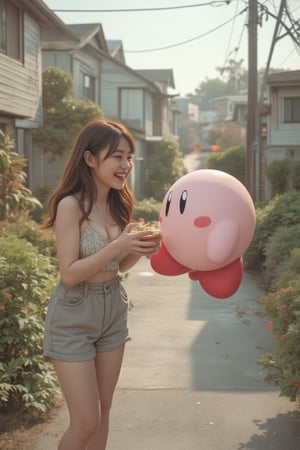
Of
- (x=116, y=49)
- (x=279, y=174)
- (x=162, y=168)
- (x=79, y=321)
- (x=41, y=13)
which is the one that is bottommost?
(x=79, y=321)

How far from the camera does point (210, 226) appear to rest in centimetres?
360

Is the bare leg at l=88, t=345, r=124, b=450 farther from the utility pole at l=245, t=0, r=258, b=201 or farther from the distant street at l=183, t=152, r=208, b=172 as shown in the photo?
the distant street at l=183, t=152, r=208, b=172

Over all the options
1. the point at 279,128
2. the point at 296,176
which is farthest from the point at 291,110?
the point at 296,176

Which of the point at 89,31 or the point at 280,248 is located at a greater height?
the point at 89,31

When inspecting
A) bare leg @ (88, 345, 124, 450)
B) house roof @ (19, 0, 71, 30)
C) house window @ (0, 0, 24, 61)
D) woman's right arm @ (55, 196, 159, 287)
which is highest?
house roof @ (19, 0, 71, 30)

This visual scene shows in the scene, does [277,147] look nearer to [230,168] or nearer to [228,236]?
[230,168]

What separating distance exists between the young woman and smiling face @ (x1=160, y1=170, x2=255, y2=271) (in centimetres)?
41

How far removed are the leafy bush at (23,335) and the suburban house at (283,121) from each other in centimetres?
2131

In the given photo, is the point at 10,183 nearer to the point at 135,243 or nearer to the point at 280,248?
the point at 280,248

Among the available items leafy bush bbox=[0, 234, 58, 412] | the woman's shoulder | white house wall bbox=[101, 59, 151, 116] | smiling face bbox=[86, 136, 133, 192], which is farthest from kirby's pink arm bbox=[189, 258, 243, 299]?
white house wall bbox=[101, 59, 151, 116]

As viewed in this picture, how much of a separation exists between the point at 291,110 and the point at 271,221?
1467 centimetres

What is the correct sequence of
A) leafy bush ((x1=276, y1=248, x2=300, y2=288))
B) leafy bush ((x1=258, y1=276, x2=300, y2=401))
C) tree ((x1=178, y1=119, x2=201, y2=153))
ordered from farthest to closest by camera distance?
1. tree ((x1=178, y1=119, x2=201, y2=153))
2. leafy bush ((x1=276, y1=248, x2=300, y2=288))
3. leafy bush ((x1=258, y1=276, x2=300, y2=401))

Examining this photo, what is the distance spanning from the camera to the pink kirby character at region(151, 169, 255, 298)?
3588mm

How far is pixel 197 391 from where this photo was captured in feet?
18.7
